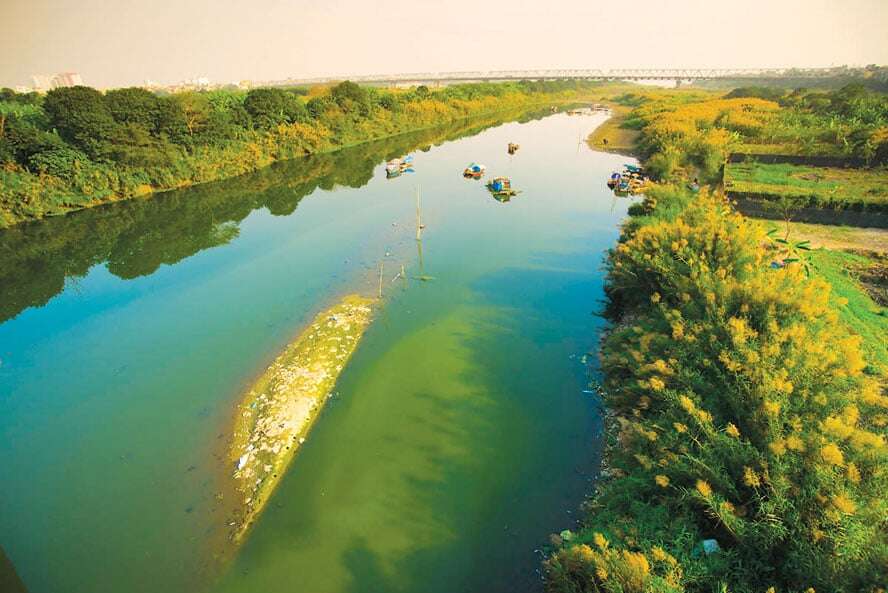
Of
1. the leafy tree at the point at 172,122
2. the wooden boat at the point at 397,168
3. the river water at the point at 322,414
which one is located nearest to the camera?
the river water at the point at 322,414

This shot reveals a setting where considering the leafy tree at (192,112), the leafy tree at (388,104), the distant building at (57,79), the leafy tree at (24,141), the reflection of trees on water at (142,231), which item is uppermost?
the distant building at (57,79)

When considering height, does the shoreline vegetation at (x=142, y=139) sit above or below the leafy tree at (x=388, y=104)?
below

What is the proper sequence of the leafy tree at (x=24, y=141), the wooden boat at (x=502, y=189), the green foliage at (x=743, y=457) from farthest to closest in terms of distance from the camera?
the wooden boat at (x=502, y=189) < the leafy tree at (x=24, y=141) < the green foliage at (x=743, y=457)

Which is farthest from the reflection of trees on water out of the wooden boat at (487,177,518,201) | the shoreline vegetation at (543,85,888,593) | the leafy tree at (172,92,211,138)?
the shoreline vegetation at (543,85,888,593)

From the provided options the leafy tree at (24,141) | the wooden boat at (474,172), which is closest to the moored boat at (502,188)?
the wooden boat at (474,172)

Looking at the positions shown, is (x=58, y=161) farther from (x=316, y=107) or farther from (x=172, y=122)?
(x=316, y=107)

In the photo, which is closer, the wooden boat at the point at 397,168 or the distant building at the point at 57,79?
the wooden boat at the point at 397,168

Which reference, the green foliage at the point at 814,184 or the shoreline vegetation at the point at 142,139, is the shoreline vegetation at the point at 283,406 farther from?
the shoreline vegetation at the point at 142,139
